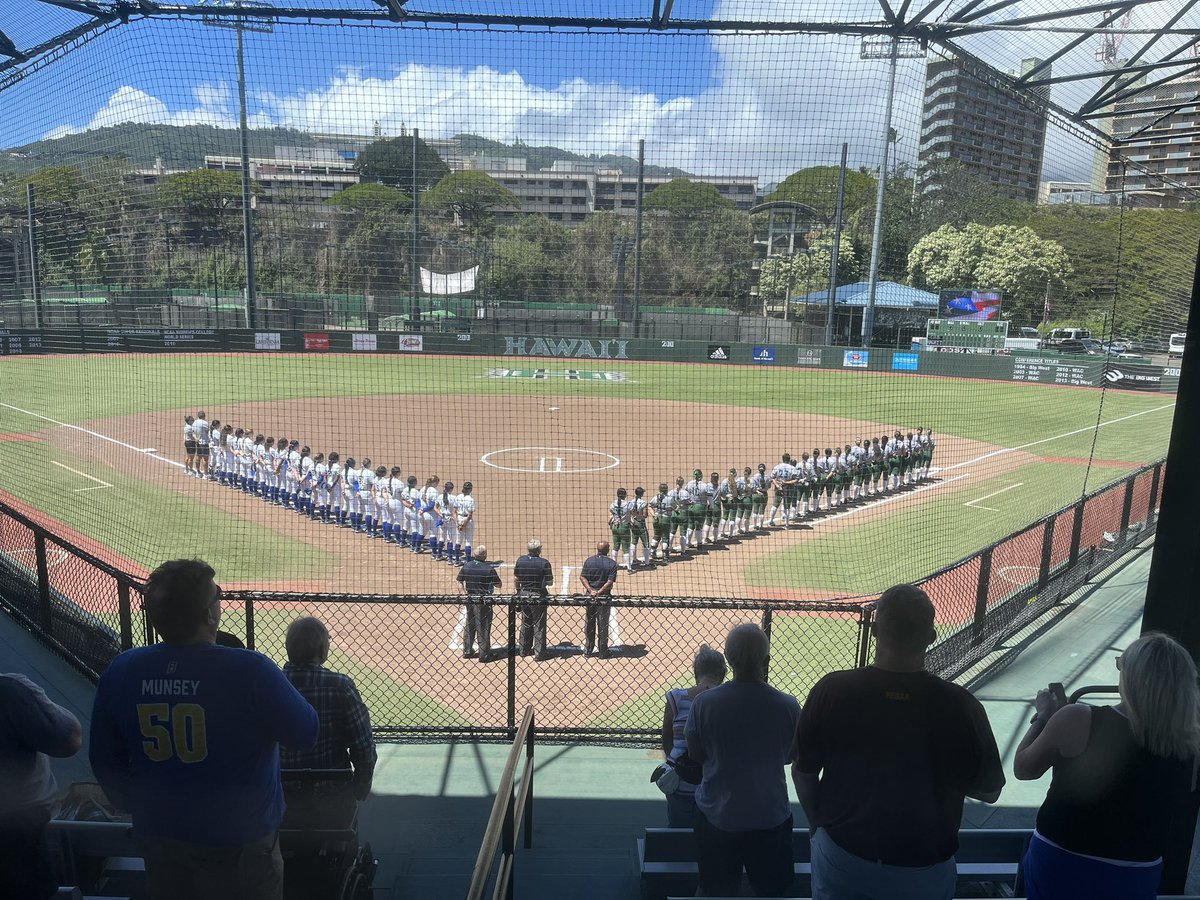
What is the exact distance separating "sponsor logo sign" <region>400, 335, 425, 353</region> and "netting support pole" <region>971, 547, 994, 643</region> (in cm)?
1655

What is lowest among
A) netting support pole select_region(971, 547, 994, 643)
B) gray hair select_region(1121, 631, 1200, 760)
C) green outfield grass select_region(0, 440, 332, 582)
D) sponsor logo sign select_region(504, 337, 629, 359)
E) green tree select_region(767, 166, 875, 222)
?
green outfield grass select_region(0, 440, 332, 582)

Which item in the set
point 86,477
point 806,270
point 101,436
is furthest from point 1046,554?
point 101,436

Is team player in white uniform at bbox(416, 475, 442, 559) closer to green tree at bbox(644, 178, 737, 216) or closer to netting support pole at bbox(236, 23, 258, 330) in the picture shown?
netting support pole at bbox(236, 23, 258, 330)

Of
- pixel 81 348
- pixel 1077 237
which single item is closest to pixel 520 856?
pixel 81 348

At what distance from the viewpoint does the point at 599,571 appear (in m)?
8.80

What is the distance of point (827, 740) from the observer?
2291 mm

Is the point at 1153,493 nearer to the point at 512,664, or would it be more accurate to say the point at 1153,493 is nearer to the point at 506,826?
the point at 512,664

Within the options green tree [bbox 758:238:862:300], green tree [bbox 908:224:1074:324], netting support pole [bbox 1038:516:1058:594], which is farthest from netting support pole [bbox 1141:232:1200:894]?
green tree [bbox 908:224:1074:324]

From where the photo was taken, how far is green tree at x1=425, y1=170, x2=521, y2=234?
809 centimetres

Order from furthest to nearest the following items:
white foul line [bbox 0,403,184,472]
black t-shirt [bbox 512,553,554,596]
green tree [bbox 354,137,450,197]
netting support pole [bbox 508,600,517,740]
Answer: white foul line [bbox 0,403,184,472], black t-shirt [bbox 512,553,554,596], green tree [bbox 354,137,450,197], netting support pole [bbox 508,600,517,740]

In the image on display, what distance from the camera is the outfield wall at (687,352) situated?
18750 mm

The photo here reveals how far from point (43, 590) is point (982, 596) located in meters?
7.49

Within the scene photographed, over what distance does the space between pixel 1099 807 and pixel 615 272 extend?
6349 mm

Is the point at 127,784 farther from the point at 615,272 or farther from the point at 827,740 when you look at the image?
the point at 615,272
